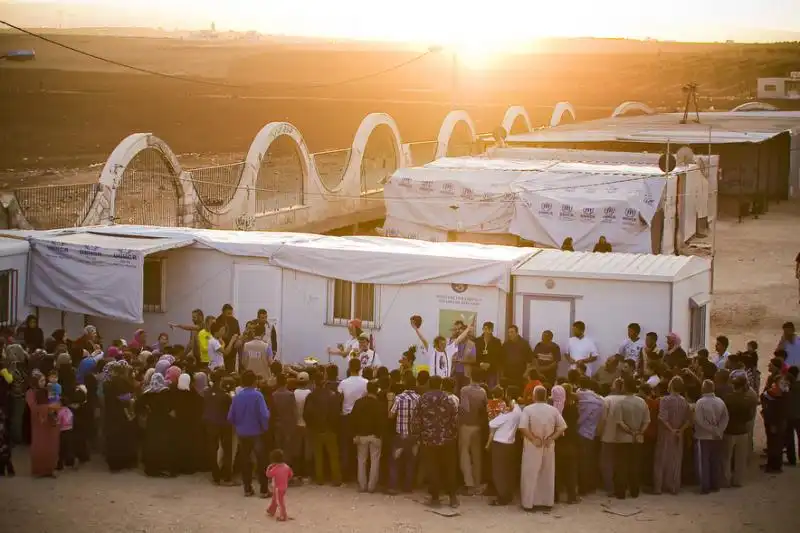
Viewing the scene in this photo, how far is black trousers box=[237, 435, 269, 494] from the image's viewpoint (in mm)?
11477

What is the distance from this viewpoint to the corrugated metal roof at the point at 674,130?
35.5 metres

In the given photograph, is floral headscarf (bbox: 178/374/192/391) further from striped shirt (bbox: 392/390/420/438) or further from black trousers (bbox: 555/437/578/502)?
black trousers (bbox: 555/437/578/502)

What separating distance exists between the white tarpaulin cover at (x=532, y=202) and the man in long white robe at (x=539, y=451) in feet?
37.2

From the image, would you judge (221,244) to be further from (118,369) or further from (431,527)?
(431,527)

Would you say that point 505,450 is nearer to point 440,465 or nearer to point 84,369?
point 440,465

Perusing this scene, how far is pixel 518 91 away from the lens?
155750mm

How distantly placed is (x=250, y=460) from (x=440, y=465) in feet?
6.12

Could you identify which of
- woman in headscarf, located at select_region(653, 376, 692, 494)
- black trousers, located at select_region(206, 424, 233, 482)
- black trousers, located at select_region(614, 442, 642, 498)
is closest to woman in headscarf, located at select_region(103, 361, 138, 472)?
black trousers, located at select_region(206, 424, 233, 482)

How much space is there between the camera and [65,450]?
1215 centimetres

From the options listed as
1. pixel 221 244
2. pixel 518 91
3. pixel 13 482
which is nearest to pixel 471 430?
pixel 13 482

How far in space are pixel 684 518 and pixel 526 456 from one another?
5.20 ft

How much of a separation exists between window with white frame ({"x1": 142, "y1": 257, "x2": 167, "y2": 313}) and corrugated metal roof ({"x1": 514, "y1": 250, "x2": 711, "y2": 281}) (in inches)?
196

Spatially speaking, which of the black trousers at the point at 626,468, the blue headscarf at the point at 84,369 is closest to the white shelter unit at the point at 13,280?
the blue headscarf at the point at 84,369

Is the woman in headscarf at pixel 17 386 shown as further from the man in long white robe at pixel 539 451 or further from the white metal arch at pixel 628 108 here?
the white metal arch at pixel 628 108
